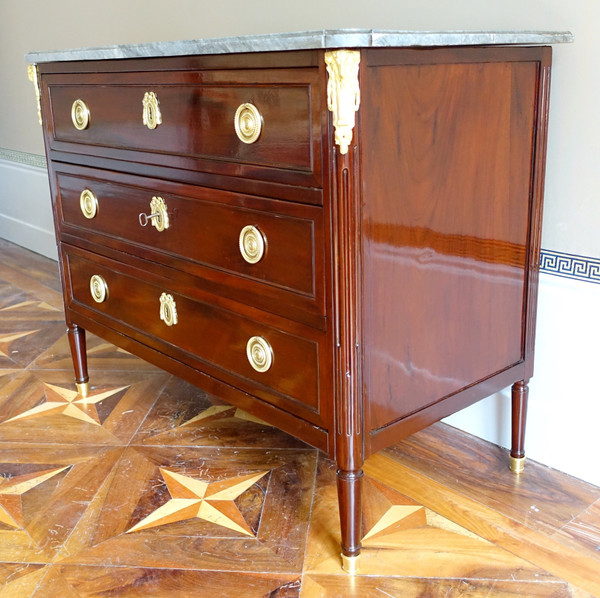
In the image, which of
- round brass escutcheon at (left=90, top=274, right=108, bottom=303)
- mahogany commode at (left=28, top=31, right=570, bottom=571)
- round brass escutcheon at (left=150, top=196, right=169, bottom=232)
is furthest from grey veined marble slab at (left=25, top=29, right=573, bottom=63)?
round brass escutcheon at (left=90, top=274, right=108, bottom=303)

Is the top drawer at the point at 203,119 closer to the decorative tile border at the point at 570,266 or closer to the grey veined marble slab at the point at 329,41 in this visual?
the grey veined marble slab at the point at 329,41

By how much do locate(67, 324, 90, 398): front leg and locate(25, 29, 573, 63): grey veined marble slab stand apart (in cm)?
78

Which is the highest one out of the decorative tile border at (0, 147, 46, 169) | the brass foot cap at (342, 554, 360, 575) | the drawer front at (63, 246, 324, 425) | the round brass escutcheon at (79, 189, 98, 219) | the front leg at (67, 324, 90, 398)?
the round brass escutcheon at (79, 189, 98, 219)

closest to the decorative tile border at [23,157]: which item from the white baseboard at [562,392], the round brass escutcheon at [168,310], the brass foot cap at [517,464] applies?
the round brass escutcheon at [168,310]

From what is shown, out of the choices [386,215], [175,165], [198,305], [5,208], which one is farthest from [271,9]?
[5,208]

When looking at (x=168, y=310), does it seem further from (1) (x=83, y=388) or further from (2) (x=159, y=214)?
(1) (x=83, y=388)

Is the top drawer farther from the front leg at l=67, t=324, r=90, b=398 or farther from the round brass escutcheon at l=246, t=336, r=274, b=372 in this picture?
the front leg at l=67, t=324, r=90, b=398

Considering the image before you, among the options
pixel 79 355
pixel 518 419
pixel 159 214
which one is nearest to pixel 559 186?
pixel 518 419

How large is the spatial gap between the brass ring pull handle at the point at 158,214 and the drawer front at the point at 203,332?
114 millimetres

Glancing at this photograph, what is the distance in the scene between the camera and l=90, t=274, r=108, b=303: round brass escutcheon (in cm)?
178

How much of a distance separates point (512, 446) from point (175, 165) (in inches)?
35.9

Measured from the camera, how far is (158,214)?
149 centimetres

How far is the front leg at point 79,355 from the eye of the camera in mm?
1999

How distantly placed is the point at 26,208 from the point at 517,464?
267 centimetres
